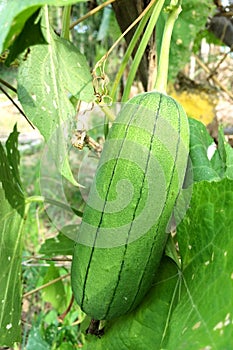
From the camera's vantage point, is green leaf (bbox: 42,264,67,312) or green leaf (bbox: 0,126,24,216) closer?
green leaf (bbox: 0,126,24,216)

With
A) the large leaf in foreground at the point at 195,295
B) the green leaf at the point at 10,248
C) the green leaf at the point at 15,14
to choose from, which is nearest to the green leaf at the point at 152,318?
the large leaf in foreground at the point at 195,295

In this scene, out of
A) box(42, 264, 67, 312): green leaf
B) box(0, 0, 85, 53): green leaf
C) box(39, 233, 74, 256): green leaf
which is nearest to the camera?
box(0, 0, 85, 53): green leaf

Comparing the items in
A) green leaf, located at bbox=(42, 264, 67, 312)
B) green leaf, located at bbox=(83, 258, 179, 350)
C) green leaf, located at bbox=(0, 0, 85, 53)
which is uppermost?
green leaf, located at bbox=(0, 0, 85, 53)

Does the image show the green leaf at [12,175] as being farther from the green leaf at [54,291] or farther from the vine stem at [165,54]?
the green leaf at [54,291]

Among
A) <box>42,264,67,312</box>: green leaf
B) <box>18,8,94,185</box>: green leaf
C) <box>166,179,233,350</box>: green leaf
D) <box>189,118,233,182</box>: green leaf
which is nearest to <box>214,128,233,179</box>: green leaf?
<box>189,118,233,182</box>: green leaf

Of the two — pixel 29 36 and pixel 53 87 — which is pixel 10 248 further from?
pixel 29 36

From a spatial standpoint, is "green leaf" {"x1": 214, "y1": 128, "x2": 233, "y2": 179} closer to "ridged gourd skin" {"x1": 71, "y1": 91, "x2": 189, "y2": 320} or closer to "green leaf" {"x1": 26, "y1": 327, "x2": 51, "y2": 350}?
"ridged gourd skin" {"x1": 71, "y1": 91, "x2": 189, "y2": 320}

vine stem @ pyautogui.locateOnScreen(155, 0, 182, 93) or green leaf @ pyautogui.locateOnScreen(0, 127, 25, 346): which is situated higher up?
vine stem @ pyautogui.locateOnScreen(155, 0, 182, 93)
